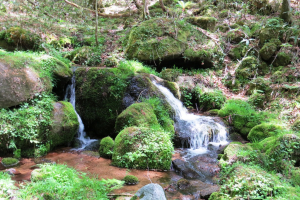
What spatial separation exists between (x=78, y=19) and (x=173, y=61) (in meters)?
9.54

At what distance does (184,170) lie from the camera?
17.9 feet

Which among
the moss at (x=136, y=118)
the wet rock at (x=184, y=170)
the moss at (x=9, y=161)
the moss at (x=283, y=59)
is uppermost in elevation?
the moss at (x=283, y=59)

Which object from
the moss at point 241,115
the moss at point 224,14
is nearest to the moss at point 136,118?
the moss at point 241,115

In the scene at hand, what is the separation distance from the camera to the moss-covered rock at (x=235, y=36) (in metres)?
13.5

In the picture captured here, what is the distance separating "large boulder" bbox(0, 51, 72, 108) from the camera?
628cm

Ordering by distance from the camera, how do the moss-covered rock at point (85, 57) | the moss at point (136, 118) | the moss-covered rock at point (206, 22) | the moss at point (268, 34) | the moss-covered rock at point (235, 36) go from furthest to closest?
1. the moss-covered rock at point (206, 22)
2. the moss-covered rock at point (235, 36)
3. the moss at point (268, 34)
4. the moss-covered rock at point (85, 57)
5. the moss at point (136, 118)

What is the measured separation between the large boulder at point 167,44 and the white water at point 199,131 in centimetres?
306

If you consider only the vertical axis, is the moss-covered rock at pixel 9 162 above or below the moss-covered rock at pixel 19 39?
below

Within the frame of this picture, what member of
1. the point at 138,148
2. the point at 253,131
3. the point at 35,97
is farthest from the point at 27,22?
the point at 253,131

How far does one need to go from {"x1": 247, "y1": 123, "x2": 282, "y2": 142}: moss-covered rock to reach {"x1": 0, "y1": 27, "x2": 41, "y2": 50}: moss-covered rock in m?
10.1

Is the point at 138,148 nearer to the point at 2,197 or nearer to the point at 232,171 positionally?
the point at 232,171

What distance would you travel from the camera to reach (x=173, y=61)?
11383 mm

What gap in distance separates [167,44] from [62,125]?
675 cm

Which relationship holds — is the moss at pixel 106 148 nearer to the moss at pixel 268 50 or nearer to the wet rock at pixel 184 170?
the wet rock at pixel 184 170
